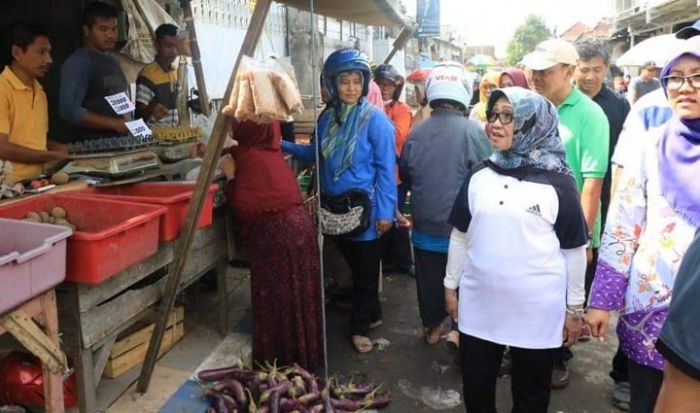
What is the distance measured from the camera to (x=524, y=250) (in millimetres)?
2238

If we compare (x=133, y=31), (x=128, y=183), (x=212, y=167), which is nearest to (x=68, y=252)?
(x=212, y=167)

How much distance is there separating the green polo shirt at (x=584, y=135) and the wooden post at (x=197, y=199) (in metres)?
1.66

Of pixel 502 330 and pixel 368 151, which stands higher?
pixel 368 151

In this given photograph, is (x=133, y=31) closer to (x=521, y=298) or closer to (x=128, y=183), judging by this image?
(x=128, y=183)

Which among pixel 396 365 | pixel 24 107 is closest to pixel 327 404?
pixel 396 365

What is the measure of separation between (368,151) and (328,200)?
1.34 ft

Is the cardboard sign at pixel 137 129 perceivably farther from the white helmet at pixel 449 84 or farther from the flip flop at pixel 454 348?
the flip flop at pixel 454 348

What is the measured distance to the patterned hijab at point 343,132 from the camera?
355 cm

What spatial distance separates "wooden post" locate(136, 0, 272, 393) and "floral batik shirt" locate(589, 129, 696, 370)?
1567mm

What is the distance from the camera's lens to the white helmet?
3.47 meters

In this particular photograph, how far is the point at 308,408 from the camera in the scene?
2803mm

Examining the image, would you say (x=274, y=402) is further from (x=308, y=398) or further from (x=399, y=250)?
(x=399, y=250)

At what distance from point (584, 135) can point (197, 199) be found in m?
2.00

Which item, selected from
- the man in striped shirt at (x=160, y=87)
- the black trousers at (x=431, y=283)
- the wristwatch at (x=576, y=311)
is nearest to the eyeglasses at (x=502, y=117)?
the wristwatch at (x=576, y=311)
